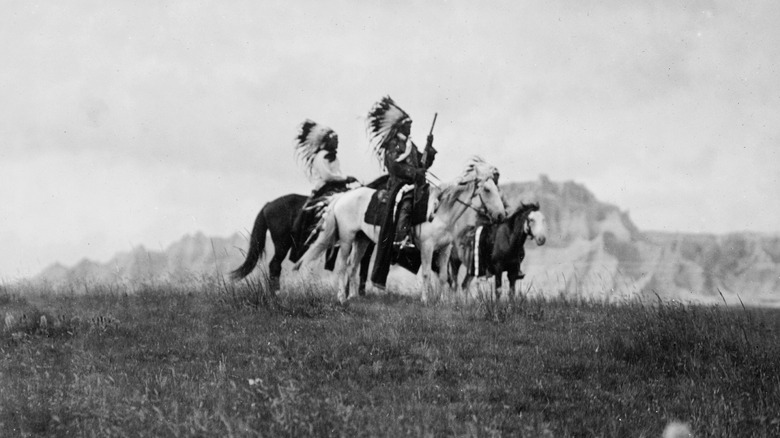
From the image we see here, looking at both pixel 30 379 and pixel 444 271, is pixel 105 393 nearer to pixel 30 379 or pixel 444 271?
pixel 30 379

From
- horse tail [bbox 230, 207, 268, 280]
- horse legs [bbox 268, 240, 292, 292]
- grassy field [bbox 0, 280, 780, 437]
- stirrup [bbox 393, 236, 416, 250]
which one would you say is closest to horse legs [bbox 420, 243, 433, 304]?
stirrup [bbox 393, 236, 416, 250]

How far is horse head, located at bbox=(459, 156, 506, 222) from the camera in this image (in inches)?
581

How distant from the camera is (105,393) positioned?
25.3ft

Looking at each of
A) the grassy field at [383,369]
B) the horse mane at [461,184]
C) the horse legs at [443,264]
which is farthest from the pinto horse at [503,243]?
the grassy field at [383,369]

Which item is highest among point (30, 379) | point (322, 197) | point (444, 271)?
point (322, 197)

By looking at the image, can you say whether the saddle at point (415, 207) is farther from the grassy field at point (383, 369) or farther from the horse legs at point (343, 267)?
the grassy field at point (383, 369)

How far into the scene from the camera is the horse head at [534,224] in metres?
15.0

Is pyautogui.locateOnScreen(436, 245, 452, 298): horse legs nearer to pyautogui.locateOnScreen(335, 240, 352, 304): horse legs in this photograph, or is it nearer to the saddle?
the saddle

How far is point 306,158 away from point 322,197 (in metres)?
0.90

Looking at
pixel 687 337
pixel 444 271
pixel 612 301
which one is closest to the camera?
pixel 687 337

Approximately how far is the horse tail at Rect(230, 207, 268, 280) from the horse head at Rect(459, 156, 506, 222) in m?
4.43

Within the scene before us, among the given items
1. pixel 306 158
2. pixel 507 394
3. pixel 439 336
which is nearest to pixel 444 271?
pixel 306 158

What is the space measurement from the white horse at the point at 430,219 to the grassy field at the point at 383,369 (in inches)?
68.8

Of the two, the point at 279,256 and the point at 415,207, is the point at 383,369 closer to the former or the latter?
the point at 415,207
